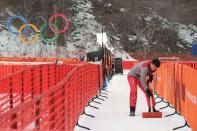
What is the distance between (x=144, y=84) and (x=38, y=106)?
22.0 ft

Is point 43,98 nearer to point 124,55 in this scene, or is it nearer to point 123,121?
point 123,121

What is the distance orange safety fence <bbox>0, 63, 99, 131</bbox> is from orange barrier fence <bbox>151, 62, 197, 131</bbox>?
2.37 metres

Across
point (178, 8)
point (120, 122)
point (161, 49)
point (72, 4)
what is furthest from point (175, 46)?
point (120, 122)

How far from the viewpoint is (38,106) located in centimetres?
581

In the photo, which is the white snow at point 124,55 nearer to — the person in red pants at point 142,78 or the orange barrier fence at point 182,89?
the orange barrier fence at point 182,89

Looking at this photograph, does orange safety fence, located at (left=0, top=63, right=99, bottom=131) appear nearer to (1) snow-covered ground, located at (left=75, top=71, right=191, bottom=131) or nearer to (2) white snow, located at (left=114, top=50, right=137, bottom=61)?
(1) snow-covered ground, located at (left=75, top=71, right=191, bottom=131)

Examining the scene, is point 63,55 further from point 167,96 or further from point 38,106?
point 38,106

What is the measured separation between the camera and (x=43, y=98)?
5.99 metres

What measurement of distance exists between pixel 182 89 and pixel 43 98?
691 cm

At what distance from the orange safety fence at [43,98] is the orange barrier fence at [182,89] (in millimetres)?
2366

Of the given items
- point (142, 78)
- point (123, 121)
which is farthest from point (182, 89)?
point (123, 121)

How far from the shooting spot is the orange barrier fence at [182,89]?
10.0 meters

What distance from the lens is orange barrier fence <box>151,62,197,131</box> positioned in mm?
10016

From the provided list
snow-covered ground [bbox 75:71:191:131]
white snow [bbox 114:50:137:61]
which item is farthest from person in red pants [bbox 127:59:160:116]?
white snow [bbox 114:50:137:61]
